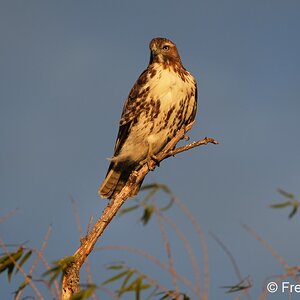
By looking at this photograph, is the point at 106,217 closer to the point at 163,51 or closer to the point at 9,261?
the point at 9,261

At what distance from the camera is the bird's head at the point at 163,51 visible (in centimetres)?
1062

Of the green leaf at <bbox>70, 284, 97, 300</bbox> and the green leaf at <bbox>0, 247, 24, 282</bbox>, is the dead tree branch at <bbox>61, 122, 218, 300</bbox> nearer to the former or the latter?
the green leaf at <bbox>0, 247, 24, 282</bbox>

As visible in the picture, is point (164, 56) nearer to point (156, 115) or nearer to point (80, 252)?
point (156, 115)

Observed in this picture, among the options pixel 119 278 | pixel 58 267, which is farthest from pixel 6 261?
pixel 119 278

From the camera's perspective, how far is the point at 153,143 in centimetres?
1016

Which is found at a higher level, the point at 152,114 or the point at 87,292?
the point at 152,114

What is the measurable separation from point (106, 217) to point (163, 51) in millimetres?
3799

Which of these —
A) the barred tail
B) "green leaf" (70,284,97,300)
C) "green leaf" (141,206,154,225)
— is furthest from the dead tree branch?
"green leaf" (70,284,97,300)

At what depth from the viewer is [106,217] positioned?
7992mm

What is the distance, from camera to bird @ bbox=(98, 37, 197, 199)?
389 inches

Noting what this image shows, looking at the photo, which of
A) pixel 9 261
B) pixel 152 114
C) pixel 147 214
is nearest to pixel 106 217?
pixel 152 114

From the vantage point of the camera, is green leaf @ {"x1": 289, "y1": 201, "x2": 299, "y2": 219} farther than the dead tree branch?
No

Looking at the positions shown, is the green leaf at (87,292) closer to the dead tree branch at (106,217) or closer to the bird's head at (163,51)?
the dead tree branch at (106,217)

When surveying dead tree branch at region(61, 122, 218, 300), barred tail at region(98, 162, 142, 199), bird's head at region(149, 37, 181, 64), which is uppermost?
bird's head at region(149, 37, 181, 64)
